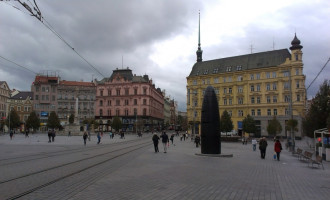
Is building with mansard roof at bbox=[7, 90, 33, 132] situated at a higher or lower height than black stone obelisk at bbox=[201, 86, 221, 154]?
higher

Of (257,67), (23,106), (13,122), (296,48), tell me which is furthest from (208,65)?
(23,106)

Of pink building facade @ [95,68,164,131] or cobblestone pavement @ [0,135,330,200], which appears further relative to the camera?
pink building facade @ [95,68,164,131]

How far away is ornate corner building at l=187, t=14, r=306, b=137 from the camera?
6328 centimetres

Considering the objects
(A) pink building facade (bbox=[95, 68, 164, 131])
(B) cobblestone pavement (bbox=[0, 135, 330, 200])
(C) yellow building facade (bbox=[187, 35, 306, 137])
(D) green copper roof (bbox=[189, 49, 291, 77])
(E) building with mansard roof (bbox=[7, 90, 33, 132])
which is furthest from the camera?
(E) building with mansard roof (bbox=[7, 90, 33, 132])

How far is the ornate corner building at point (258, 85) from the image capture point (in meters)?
63.3

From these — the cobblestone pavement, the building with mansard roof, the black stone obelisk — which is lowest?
the cobblestone pavement

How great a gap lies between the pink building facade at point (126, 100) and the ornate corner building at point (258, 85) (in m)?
22.0

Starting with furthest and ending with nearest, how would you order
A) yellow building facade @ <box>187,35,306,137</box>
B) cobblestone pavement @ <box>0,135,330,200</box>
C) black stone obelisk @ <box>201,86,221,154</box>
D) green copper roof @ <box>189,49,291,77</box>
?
green copper roof @ <box>189,49,291,77</box> < yellow building facade @ <box>187,35,306,137</box> < black stone obelisk @ <box>201,86,221,154</box> < cobblestone pavement @ <box>0,135,330,200</box>

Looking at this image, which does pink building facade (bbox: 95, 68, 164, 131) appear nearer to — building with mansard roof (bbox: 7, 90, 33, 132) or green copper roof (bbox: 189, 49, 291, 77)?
green copper roof (bbox: 189, 49, 291, 77)

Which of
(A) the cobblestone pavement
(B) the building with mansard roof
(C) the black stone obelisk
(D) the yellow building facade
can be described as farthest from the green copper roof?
(B) the building with mansard roof

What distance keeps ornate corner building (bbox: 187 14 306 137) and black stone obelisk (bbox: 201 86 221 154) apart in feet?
121

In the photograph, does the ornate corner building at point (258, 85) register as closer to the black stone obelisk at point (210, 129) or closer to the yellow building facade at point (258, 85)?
the yellow building facade at point (258, 85)

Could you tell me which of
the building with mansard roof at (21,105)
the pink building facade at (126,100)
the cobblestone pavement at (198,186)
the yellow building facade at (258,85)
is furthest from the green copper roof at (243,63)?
the building with mansard roof at (21,105)

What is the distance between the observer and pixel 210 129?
20.5 metres
